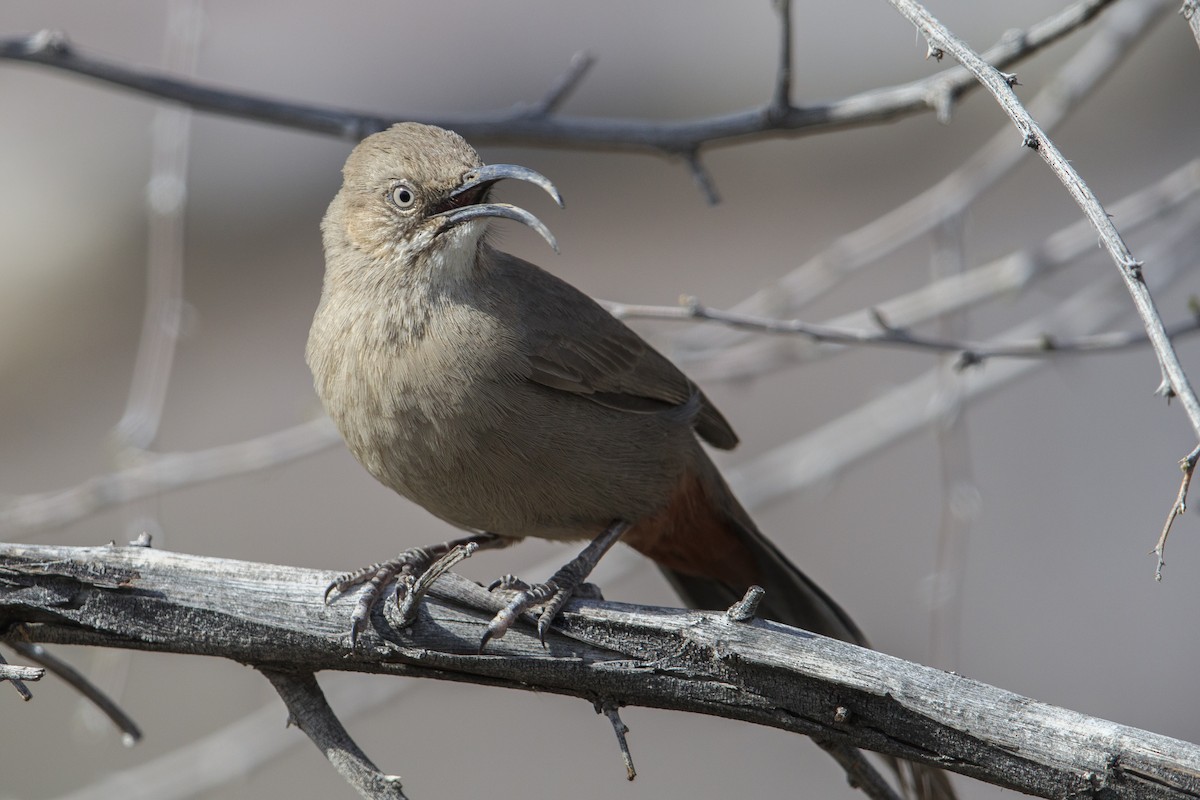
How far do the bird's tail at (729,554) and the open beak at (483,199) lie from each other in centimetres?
111

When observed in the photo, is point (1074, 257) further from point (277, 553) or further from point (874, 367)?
point (277, 553)

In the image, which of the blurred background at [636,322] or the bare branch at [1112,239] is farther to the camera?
the blurred background at [636,322]

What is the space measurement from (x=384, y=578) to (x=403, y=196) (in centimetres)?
133

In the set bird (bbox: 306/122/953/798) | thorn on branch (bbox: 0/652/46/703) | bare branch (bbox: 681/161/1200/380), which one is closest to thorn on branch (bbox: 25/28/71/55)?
bird (bbox: 306/122/953/798)

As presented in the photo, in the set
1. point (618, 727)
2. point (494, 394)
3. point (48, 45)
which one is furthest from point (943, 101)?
point (48, 45)

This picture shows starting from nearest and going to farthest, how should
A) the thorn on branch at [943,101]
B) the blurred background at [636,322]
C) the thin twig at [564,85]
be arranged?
the thorn on branch at [943,101] → the thin twig at [564,85] → the blurred background at [636,322]

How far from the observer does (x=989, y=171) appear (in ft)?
17.6

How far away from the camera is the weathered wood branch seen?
10.3ft

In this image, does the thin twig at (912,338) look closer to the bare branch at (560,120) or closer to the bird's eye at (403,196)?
the bare branch at (560,120)

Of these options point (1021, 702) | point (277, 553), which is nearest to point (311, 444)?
point (1021, 702)

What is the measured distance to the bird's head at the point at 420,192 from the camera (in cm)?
428

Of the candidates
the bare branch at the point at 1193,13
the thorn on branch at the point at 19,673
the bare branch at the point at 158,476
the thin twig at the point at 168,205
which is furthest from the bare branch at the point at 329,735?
the bare branch at the point at 1193,13

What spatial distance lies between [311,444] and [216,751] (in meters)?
1.35

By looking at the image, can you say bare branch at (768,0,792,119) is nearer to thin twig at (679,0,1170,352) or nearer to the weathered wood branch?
thin twig at (679,0,1170,352)
